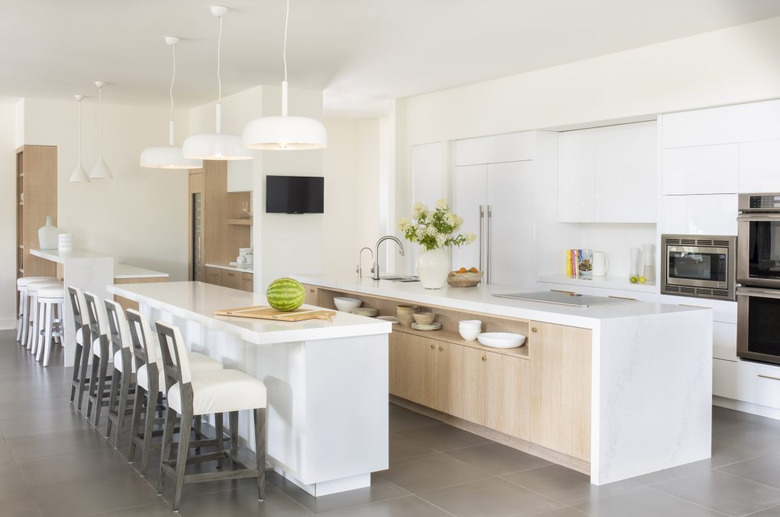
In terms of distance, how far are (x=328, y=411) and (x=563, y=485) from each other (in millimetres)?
1319

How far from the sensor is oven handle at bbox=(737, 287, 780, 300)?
213 inches

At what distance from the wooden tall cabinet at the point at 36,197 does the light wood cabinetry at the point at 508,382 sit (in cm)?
571

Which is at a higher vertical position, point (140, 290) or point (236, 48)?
point (236, 48)

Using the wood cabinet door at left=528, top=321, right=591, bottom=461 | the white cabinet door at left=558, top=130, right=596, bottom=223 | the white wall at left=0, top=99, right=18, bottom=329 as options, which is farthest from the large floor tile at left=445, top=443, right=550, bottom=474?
the white wall at left=0, top=99, right=18, bottom=329

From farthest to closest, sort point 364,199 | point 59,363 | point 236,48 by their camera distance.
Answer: point 364,199
point 59,363
point 236,48

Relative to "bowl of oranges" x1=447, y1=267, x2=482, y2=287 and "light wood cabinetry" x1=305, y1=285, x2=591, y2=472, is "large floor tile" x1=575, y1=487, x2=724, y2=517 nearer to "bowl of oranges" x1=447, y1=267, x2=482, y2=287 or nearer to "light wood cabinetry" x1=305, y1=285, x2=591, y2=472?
"light wood cabinetry" x1=305, y1=285, x2=591, y2=472

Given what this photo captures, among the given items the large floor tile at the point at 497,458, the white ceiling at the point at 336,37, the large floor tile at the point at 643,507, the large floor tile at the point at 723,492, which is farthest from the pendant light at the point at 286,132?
the large floor tile at the point at 723,492

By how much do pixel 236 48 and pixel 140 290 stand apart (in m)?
2.27

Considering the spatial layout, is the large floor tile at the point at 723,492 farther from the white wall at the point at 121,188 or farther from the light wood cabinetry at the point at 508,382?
the white wall at the point at 121,188

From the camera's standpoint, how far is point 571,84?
7.03 m

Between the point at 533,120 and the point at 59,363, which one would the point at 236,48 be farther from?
the point at 59,363

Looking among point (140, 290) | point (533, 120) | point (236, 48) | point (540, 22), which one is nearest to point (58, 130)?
point (236, 48)

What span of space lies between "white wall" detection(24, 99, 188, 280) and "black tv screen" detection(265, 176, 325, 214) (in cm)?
249

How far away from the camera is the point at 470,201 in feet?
27.5
